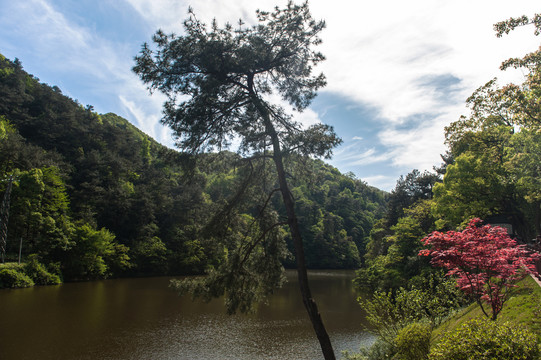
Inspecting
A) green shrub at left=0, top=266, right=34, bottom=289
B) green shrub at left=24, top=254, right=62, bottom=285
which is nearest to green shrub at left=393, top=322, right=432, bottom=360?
green shrub at left=0, top=266, right=34, bottom=289

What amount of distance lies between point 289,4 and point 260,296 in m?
7.80

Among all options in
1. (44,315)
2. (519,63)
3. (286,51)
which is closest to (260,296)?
(286,51)

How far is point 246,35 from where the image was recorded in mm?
8305

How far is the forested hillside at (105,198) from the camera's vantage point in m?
9.38

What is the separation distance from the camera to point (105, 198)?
4175 cm

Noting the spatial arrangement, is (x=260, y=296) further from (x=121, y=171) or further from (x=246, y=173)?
(x=121, y=171)

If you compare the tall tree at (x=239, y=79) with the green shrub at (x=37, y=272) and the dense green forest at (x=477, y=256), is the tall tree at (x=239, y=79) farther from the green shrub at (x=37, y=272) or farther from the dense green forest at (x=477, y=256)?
the green shrub at (x=37, y=272)

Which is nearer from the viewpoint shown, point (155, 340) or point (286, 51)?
point (286, 51)

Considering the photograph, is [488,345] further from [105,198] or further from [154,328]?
[105,198]

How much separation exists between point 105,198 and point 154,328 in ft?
101

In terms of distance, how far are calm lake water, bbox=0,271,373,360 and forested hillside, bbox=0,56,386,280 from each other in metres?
4.24

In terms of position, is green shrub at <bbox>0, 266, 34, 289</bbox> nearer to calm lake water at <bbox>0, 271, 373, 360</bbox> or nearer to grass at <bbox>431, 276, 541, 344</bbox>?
calm lake water at <bbox>0, 271, 373, 360</bbox>

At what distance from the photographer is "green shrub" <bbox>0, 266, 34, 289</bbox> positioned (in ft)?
79.0

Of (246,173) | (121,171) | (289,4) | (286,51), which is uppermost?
(121,171)
